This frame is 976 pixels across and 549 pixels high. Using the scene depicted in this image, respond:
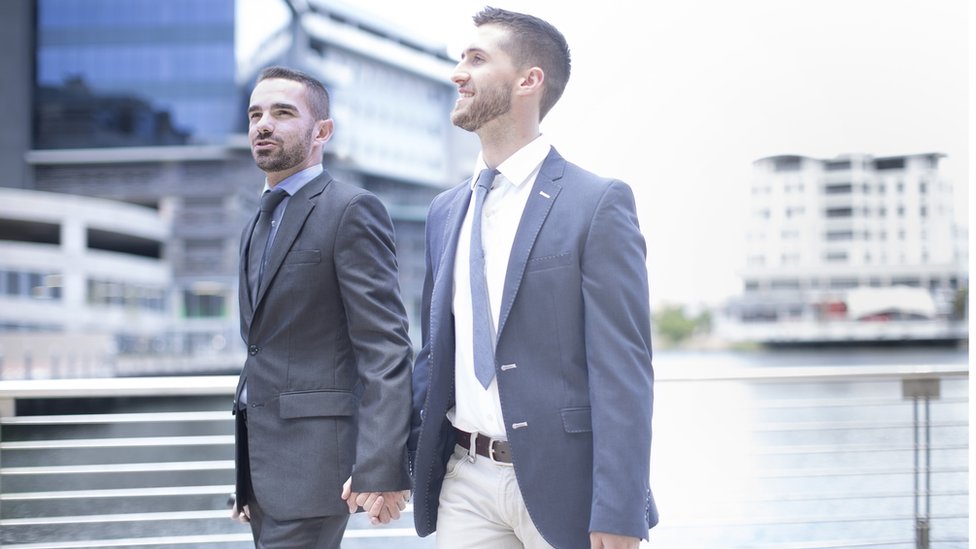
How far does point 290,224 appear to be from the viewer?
6.56 feet

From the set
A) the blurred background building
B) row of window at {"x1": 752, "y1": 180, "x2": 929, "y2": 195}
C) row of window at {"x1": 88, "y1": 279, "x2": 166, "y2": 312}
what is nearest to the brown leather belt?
the blurred background building

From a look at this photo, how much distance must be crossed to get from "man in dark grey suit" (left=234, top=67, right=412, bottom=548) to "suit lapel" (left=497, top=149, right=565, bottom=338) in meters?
0.33

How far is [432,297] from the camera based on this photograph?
1.90 metres

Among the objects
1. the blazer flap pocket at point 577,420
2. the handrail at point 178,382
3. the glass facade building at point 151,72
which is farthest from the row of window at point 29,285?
the blazer flap pocket at point 577,420

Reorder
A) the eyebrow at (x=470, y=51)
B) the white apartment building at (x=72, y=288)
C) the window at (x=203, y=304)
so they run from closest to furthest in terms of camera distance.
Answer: the eyebrow at (x=470, y=51), the white apartment building at (x=72, y=288), the window at (x=203, y=304)

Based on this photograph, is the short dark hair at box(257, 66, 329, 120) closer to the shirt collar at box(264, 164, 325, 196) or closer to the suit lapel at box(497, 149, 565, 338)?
the shirt collar at box(264, 164, 325, 196)

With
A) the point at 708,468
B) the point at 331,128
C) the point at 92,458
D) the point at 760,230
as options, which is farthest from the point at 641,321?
the point at 760,230

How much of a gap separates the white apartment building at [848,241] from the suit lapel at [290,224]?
71.5m

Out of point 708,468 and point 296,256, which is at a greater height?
point 296,256

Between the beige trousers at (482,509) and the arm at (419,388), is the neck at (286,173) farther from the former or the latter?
the beige trousers at (482,509)

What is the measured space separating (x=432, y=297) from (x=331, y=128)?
0.56m

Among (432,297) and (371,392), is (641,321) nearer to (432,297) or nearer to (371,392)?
(432,297)

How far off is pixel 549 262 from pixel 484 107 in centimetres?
36

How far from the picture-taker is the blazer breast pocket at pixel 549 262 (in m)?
1.67
